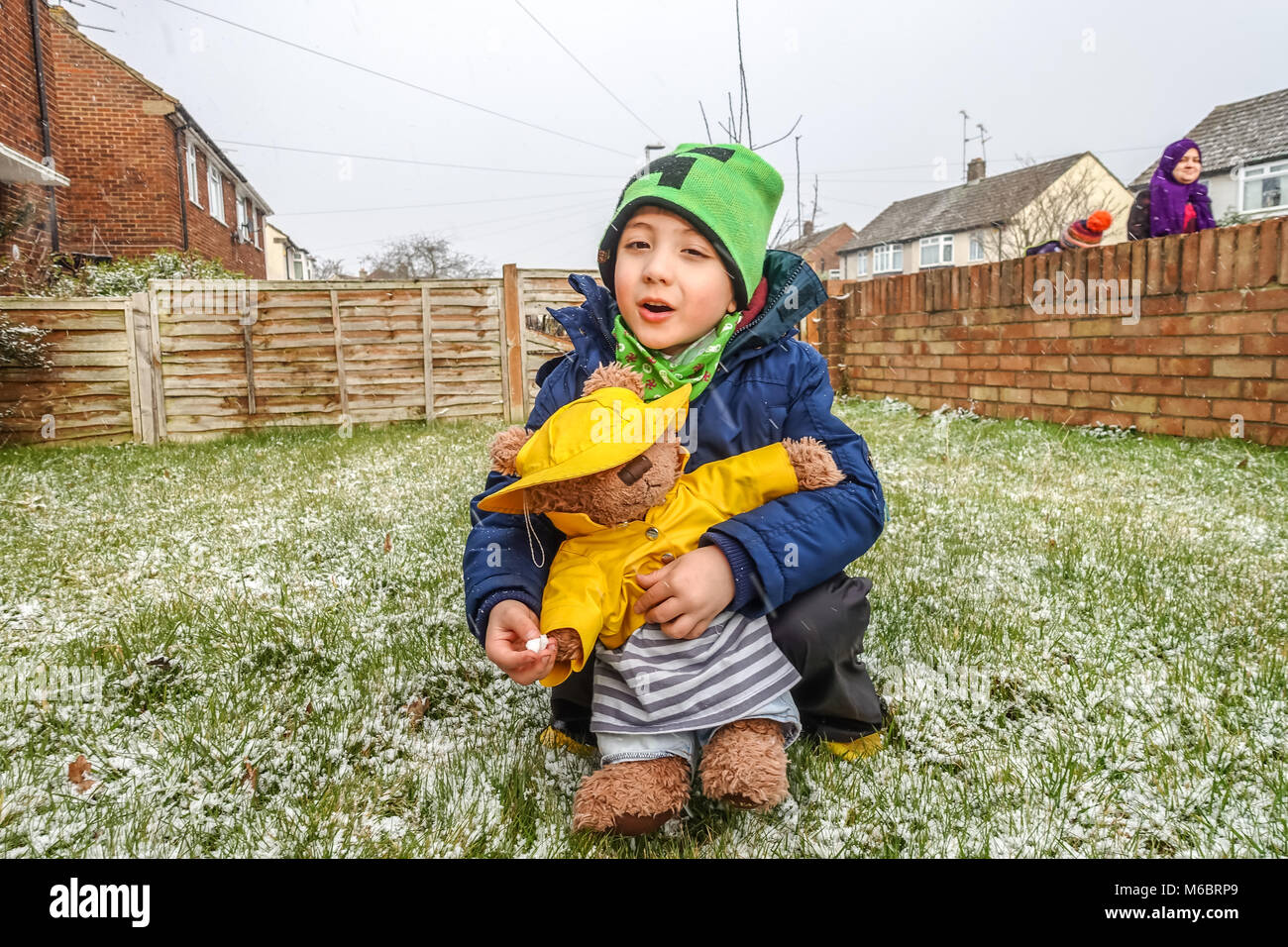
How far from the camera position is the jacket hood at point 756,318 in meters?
1.71

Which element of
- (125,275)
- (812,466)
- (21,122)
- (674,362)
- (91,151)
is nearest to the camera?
(812,466)

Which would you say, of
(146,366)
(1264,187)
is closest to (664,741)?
(146,366)

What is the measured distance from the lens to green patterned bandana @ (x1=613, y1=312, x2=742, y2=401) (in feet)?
5.48

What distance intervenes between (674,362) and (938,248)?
1513 inches

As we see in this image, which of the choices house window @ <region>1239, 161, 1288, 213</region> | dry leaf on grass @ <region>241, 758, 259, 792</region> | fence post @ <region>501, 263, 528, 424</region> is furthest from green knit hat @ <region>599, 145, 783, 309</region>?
house window @ <region>1239, 161, 1288, 213</region>

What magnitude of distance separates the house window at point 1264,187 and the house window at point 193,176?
2314cm

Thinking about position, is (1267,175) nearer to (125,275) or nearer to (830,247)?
(125,275)

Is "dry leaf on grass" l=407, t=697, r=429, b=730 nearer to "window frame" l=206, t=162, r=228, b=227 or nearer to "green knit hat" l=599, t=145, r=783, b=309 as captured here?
"green knit hat" l=599, t=145, r=783, b=309

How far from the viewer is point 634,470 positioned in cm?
150

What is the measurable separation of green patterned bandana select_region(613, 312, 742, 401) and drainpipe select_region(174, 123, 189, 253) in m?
16.2

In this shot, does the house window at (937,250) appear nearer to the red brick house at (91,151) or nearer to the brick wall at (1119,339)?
the brick wall at (1119,339)
